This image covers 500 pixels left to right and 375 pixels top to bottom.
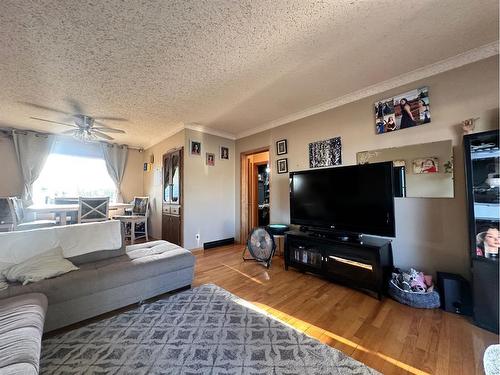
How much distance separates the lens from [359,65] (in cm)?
214

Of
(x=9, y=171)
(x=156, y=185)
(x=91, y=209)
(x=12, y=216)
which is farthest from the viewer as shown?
(x=156, y=185)

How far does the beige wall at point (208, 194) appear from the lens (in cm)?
381

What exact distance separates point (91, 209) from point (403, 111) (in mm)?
4927

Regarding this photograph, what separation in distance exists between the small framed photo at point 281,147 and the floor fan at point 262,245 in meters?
1.42

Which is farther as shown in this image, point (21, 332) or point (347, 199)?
point (347, 199)

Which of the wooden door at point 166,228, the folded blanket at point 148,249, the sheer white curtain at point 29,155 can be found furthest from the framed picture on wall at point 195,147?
the sheer white curtain at point 29,155

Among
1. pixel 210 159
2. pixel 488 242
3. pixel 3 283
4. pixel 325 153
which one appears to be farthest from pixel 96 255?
pixel 488 242

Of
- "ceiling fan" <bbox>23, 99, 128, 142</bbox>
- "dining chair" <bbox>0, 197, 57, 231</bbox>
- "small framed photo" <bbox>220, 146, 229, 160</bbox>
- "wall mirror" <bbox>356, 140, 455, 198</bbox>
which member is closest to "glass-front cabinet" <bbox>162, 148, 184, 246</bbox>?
"small framed photo" <bbox>220, 146, 229, 160</bbox>

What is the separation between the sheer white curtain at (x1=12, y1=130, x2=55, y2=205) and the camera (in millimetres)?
4023

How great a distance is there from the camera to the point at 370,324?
168 cm

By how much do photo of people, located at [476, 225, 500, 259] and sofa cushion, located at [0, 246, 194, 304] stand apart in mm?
2677

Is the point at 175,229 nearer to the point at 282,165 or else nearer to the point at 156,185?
the point at 156,185

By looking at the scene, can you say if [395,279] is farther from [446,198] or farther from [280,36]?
[280,36]

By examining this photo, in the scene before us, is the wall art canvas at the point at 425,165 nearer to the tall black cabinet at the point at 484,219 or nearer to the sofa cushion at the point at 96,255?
the tall black cabinet at the point at 484,219
